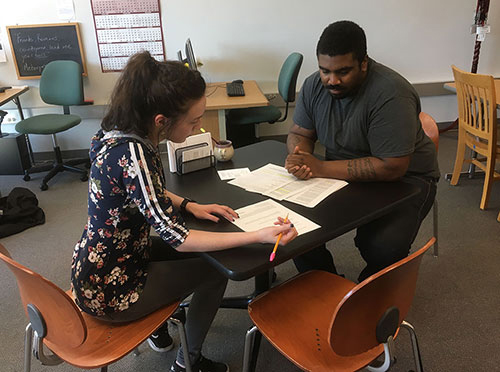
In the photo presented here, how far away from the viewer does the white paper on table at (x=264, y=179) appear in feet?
4.79

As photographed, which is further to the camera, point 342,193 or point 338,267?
point 338,267

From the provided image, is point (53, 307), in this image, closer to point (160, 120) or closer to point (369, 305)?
point (160, 120)

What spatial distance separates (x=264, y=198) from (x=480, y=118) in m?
2.05

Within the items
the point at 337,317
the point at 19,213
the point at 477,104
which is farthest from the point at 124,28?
the point at 337,317

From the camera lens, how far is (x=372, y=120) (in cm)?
158

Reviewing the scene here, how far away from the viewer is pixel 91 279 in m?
1.17

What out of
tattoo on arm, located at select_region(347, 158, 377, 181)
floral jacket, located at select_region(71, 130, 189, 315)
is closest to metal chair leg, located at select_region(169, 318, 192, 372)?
floral jacket, located at select_region(71, 130, 189, 315)

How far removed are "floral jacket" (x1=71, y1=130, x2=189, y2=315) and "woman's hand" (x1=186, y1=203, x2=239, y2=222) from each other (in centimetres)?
15

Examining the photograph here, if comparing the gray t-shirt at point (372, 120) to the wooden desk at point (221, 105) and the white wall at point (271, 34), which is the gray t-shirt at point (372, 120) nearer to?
the wooden desk at point (221, 105)

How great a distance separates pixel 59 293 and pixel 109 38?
322 centimetres

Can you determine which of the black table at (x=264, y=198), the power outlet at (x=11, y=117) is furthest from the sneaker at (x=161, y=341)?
the power outlet at (x=11, y=117)

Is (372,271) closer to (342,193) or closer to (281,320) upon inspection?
(342,193)

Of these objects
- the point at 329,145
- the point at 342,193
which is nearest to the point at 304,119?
the point at 329,145

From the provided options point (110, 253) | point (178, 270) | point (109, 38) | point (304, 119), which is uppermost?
point (109, 38)
